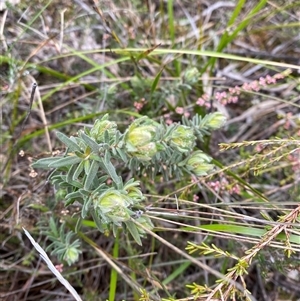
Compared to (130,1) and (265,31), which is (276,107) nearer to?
(265,31)

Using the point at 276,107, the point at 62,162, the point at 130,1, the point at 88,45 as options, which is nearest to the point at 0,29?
the point at 88,45

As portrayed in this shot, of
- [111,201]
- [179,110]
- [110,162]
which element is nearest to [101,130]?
[110,162]

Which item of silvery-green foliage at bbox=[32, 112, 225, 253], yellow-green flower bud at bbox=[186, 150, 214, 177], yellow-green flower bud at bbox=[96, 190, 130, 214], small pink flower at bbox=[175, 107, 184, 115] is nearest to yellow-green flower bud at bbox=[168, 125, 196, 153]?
silvery-green foliage at bbox=[32, 112, 225, 253]

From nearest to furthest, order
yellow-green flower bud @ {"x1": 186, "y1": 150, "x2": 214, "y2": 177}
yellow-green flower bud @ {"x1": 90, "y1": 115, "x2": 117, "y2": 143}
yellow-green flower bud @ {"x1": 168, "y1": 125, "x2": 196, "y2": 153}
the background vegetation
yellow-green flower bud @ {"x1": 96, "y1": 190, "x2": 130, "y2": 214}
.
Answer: yellow-green flower bud @ {"x1": 96, "y1": 190, "x2": 130, "y2": 214}, yellow-green flower bud @ {"x1": 90, "y1": 115, "x2": 117, "y2": 143}, yellow-green flower bud @ {"x1": 168, "y1": 125, "x2": 196, "y2": 153}, yellow-green flower bud @ {"x1": 186, "y1": 150, "x2": 214, "y2": 177}, the background vegetation

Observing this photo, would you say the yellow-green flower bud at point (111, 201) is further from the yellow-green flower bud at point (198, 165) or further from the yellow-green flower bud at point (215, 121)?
the yellow-green flower bud at point (215, 121)

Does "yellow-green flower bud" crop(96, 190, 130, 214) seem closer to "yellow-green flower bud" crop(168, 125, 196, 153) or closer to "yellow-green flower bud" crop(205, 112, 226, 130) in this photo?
"yellow-green flower bud" crop(168, 125, 196, 153)

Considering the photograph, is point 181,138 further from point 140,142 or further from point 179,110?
point 179,110
